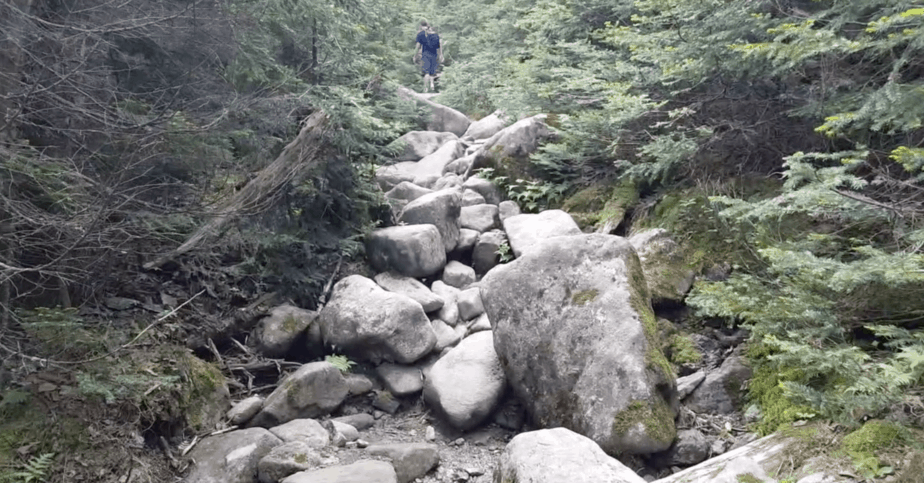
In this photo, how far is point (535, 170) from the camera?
35.8ft

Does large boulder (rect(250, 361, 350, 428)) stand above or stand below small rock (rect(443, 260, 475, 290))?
below

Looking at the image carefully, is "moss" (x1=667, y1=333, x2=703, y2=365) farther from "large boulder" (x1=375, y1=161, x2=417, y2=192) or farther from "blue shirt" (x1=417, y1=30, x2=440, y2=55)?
"blue shirt" (x1=417, y1=30, x2=440, y2=55)

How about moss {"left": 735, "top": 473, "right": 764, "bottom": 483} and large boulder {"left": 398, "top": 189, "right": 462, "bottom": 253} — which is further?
large boulder {"left": 398, "top": 189, "right": 462, "bottom": 253}

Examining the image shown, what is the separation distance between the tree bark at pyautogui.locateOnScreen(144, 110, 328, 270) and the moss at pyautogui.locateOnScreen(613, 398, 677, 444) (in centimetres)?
386

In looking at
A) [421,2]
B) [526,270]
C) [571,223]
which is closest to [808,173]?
[526,270]

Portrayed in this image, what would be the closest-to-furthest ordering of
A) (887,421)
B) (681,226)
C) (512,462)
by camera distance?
1. (887,421)
2. (512,462)
3. (681,226)

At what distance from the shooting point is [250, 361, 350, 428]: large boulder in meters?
6.42

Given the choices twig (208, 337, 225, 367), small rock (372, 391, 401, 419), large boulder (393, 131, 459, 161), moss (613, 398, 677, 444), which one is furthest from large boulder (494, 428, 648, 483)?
large boulder (393, 131, 459, 161)

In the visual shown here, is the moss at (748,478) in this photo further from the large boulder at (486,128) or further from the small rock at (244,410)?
the large boulder at (486,128)

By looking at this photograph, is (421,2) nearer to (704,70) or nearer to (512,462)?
(704,70)

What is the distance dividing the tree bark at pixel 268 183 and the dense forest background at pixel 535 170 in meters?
0.15

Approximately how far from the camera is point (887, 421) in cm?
400

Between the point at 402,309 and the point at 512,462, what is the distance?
3350mm

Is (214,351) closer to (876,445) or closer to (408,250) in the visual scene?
(408,250)
